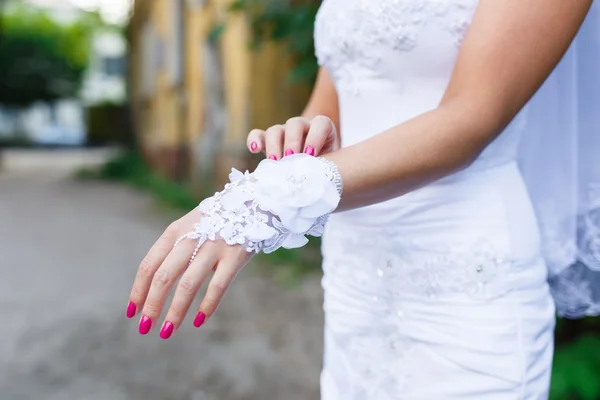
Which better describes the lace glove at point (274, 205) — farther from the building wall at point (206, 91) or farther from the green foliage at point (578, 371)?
the building wall at point (206, 91)

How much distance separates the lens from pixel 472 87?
1.12 meters

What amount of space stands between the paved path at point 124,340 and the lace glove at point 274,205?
2.81 metres

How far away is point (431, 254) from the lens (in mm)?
1347

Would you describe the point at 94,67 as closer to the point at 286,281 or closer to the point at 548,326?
the point at 286,281

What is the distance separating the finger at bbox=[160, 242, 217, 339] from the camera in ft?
3.11

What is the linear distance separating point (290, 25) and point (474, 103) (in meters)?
2.53

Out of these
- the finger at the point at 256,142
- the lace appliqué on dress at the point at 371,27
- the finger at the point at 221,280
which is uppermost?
the lace appliqué on dress at the point at 371,27

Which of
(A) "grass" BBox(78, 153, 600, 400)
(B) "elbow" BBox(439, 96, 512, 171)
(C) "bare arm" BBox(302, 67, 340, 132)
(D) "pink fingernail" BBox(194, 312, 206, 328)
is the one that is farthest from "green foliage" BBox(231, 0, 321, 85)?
(D) "pink fingernail" BBox(194, 312, 206, 328)

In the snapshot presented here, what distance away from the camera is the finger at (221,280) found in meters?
0.96

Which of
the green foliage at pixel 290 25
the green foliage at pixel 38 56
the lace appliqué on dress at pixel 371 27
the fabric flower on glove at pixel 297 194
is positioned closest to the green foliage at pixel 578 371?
the lace appliqué on dress at pixel 371 27

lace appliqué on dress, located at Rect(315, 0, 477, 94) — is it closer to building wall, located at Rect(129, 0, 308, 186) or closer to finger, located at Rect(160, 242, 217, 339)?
finger, located at Rect(160, 242, 217, 339)

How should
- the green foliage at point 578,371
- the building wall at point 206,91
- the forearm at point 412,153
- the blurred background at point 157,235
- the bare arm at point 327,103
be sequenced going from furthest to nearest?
the building wall at point 206,91 → the blurred background at point 157,235 → the green foliage at point 578,371 → the bare arm at point 327,103 → the forearm at point 412,153

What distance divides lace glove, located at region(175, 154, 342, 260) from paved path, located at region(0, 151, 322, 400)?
281cm

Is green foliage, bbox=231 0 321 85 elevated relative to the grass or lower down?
elevated
